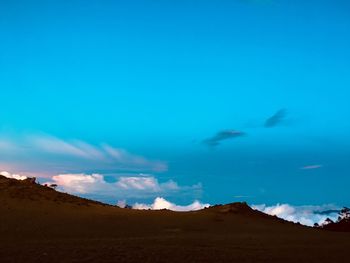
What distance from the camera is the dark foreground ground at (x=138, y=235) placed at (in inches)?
540

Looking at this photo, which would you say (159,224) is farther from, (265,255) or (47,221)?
(265,255)

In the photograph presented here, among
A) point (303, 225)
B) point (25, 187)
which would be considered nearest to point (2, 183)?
point (25, 187)

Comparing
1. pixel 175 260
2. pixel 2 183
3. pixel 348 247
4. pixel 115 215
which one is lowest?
pixel 175 260

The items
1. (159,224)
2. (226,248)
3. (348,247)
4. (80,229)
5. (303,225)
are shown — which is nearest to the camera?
(226,248)

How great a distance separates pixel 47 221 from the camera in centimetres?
2259

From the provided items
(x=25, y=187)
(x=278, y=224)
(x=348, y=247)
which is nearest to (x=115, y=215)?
Answer: (x=25, y=187)

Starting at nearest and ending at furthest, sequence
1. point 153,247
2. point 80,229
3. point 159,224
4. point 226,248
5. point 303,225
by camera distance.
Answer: point 153,247
point 226,248
point 80,229
point 159,224
point 303,225

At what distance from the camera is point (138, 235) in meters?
20.7

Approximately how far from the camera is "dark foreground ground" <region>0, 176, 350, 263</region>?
13.7 metres

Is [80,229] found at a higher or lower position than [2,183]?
lower

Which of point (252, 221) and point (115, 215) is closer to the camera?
point (115, 215)

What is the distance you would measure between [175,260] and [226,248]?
387 cm

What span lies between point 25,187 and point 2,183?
1.42m

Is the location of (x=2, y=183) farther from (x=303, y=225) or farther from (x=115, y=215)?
(x=303, y=225)
